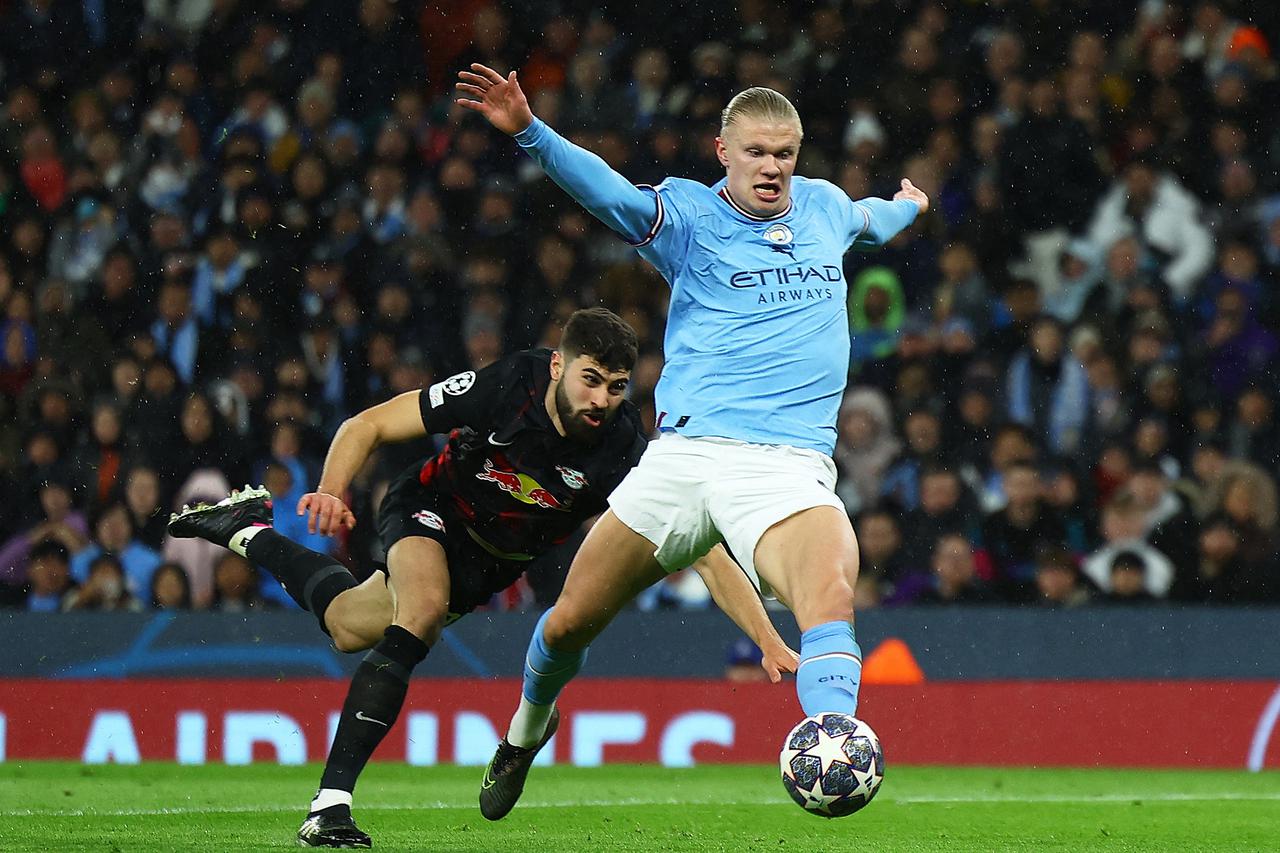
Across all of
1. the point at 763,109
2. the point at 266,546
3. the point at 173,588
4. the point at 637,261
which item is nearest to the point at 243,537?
the point at 266,546

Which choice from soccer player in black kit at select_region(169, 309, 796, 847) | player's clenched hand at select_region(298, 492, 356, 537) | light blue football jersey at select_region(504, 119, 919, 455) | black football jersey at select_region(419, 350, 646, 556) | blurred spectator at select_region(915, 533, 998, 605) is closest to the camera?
light blue football jersey at select_region(504, 119, 919, 455)

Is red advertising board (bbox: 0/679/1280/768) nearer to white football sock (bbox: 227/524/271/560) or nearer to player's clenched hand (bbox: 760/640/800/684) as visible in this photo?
white football sock (bbox: 227/524/271/560)

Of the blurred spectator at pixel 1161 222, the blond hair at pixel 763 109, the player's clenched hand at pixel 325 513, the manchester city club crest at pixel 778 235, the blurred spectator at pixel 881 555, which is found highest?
the blurred spectator at pixel 1161 222

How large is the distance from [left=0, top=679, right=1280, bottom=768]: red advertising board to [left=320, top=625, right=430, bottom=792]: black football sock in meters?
3.94

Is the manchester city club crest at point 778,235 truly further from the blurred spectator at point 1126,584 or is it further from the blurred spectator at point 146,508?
the blurred spectator at point 146,508

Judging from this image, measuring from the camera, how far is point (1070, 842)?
21.0 ft

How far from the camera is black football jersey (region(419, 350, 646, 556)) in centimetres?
663

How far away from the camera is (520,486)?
6918 mm

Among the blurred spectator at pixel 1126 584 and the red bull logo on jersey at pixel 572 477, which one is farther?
the blurred spectator at pixel 1126 584

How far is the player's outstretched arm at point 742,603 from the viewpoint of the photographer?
602cm

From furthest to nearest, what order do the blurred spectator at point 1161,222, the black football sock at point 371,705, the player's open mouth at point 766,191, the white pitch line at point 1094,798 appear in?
the blurred spectator at point 1161,222, the white pitch line at point 1094,798, the black football sock at point 371,705, the player's open mouth at point 766,191

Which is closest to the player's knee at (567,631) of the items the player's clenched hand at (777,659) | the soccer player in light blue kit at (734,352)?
the soccer player in light blue kit at (734,352)

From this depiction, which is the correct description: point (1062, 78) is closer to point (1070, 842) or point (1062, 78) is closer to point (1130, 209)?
point (1130, 209)

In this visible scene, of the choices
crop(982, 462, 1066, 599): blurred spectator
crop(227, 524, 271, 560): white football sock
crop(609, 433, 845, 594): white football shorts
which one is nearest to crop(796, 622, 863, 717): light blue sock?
crop(609, 433, 845, 594): white football shorts
